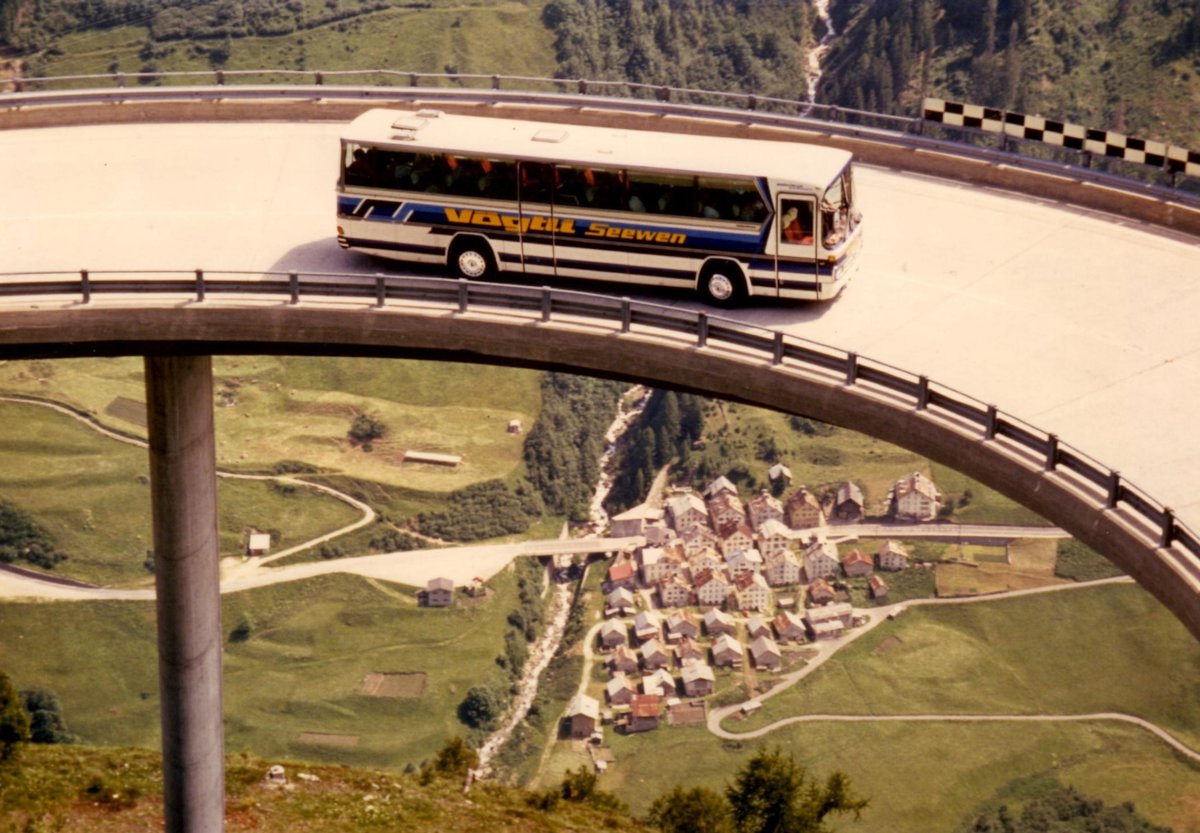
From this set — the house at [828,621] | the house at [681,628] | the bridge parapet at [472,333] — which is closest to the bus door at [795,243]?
the bridge parapet at [472,333]

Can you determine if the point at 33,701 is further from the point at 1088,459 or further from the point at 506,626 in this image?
the point at 1088,459

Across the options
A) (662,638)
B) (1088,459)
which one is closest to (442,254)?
(1088,459)

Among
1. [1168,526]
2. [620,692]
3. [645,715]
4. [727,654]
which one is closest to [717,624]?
[727,654]

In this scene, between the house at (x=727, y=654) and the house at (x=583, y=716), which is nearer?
the house at (x=583, y=716)

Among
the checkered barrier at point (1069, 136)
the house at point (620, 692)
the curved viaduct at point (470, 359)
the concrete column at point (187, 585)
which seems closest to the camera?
the curved viaduct at point (470, 359)

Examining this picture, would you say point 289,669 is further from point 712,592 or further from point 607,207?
point 607,207

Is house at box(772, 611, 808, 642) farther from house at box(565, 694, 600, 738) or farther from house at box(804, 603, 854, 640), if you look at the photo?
house at box(565, 694, 600, 738)

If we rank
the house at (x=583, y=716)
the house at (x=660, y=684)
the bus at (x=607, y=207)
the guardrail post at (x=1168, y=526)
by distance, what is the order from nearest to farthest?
the guardrail post at (x=1168, y=526) → the bus at (x=607, y=207) → the house at (x=583, y=716) → the house at (x=660, y=684)

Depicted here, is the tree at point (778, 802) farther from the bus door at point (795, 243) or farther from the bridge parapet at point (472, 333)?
the bridge parapet at point (472, 333)
